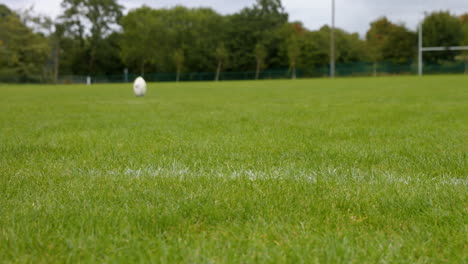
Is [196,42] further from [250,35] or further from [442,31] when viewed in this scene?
[442,31]

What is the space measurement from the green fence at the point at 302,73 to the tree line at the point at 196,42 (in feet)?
5.06

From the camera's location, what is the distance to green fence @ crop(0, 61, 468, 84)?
49.7 meters

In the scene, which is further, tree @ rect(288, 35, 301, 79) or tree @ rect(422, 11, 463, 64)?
tree @ rect(288, 35, 301, 79)

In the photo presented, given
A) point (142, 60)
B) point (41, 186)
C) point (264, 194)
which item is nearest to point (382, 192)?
point (264, 194)

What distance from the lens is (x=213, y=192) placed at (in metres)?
2.38

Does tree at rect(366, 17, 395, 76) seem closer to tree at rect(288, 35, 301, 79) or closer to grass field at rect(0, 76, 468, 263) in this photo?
tree at rect(288, 35, 301, 79)

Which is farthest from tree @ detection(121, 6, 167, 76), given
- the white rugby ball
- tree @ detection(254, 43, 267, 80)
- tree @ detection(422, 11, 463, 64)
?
the white rugby ball

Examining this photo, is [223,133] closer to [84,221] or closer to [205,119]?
[205,119]

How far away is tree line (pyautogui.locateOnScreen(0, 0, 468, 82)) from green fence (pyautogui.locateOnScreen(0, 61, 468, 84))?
154cm

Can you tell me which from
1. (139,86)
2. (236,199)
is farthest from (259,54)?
(236,199)

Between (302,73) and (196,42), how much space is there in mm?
18658

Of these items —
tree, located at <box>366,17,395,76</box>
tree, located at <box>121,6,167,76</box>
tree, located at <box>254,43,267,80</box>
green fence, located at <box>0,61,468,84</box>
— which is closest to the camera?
green fence, located at <box>0,61,468,84</box>

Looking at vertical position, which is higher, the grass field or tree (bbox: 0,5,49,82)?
tree (bbox: 0,5,49,82)

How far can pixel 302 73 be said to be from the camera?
2371 inches
